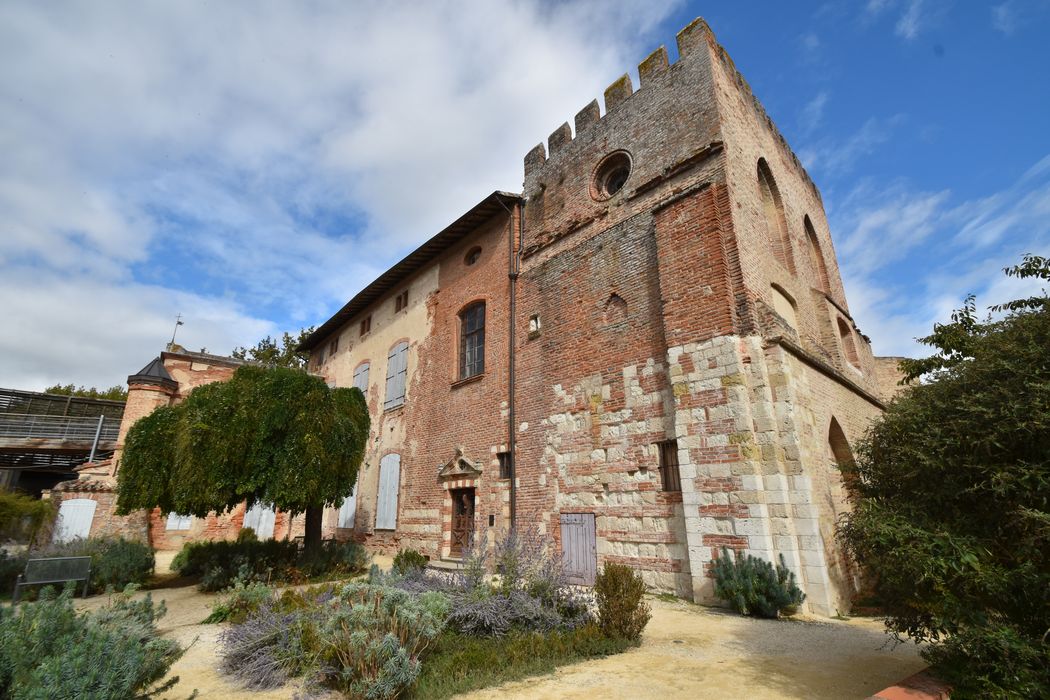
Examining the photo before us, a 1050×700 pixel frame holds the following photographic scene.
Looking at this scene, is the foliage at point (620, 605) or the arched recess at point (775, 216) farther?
the arched recess at point (775, 216)

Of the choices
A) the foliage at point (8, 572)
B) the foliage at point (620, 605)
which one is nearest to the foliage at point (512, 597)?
the foliage at point (620, 605)

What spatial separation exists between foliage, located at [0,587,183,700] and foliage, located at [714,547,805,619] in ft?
20.2

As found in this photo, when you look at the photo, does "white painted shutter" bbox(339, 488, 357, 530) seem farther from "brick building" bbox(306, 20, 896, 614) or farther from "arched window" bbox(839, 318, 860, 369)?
"arched window" bbox(839, 318, 860, 369)

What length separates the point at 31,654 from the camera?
2.83 m

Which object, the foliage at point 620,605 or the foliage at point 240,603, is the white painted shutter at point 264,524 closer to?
the foliage at point 240,603

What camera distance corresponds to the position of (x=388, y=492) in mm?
13820

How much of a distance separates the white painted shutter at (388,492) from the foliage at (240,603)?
21.9ft

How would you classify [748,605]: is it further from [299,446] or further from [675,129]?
[675,129]

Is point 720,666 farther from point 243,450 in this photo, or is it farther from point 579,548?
point 243,450

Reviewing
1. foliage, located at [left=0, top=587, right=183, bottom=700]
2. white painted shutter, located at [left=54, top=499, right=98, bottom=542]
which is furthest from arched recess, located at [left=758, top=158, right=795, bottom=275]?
white painted shutter, located at [left=54, top=499, right=98, bottom=542]

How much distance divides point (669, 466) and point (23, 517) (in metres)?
16.1

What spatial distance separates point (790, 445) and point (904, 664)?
3024 mm

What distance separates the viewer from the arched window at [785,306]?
9.36m

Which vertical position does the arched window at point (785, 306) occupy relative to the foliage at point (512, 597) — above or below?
above
